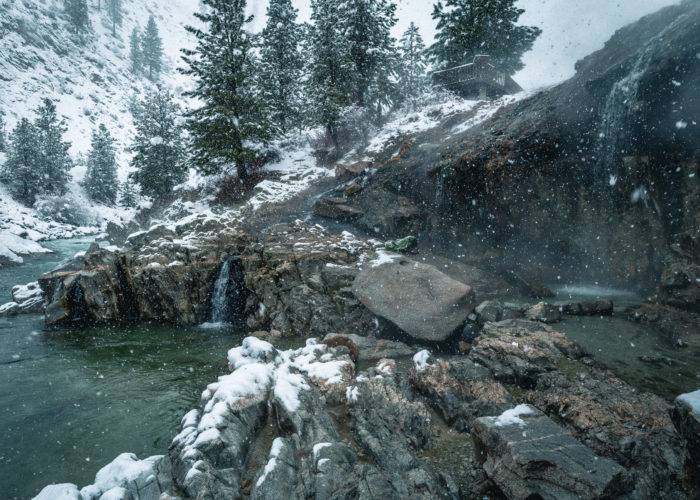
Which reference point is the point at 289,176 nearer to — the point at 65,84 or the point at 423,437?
the point at 423,437

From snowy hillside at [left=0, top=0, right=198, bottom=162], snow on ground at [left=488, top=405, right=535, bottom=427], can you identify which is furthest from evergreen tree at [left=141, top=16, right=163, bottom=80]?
snow on ground at [left=488, top=405, right=535, bottom=427]

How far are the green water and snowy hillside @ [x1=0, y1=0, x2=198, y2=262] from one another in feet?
154

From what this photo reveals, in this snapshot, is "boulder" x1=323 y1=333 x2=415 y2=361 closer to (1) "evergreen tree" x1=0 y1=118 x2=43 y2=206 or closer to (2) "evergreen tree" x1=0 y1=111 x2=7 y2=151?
(1) "evergreen tree" x1=0 y1=118 x2=43 y2=206

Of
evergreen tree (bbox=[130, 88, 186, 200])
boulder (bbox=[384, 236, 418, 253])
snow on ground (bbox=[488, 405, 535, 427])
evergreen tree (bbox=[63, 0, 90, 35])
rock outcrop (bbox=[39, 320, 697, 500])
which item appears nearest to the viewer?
rock outcrop (bbox=[39, 320, 697, 500])

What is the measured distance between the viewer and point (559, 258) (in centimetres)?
1733

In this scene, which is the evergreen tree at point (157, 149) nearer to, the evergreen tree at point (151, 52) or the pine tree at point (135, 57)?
the pine tree at point (135, 57)

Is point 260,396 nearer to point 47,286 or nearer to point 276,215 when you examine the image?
point 47,286

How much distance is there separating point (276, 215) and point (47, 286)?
11783mm

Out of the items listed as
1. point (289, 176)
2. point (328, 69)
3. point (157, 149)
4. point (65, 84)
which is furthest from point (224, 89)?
point (65, 84)

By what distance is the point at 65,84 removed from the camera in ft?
234

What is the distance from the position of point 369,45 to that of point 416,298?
2597 cm

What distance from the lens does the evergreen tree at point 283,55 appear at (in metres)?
30.0

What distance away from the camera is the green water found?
24.1ft

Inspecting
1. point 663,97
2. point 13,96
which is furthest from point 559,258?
point 13,96
